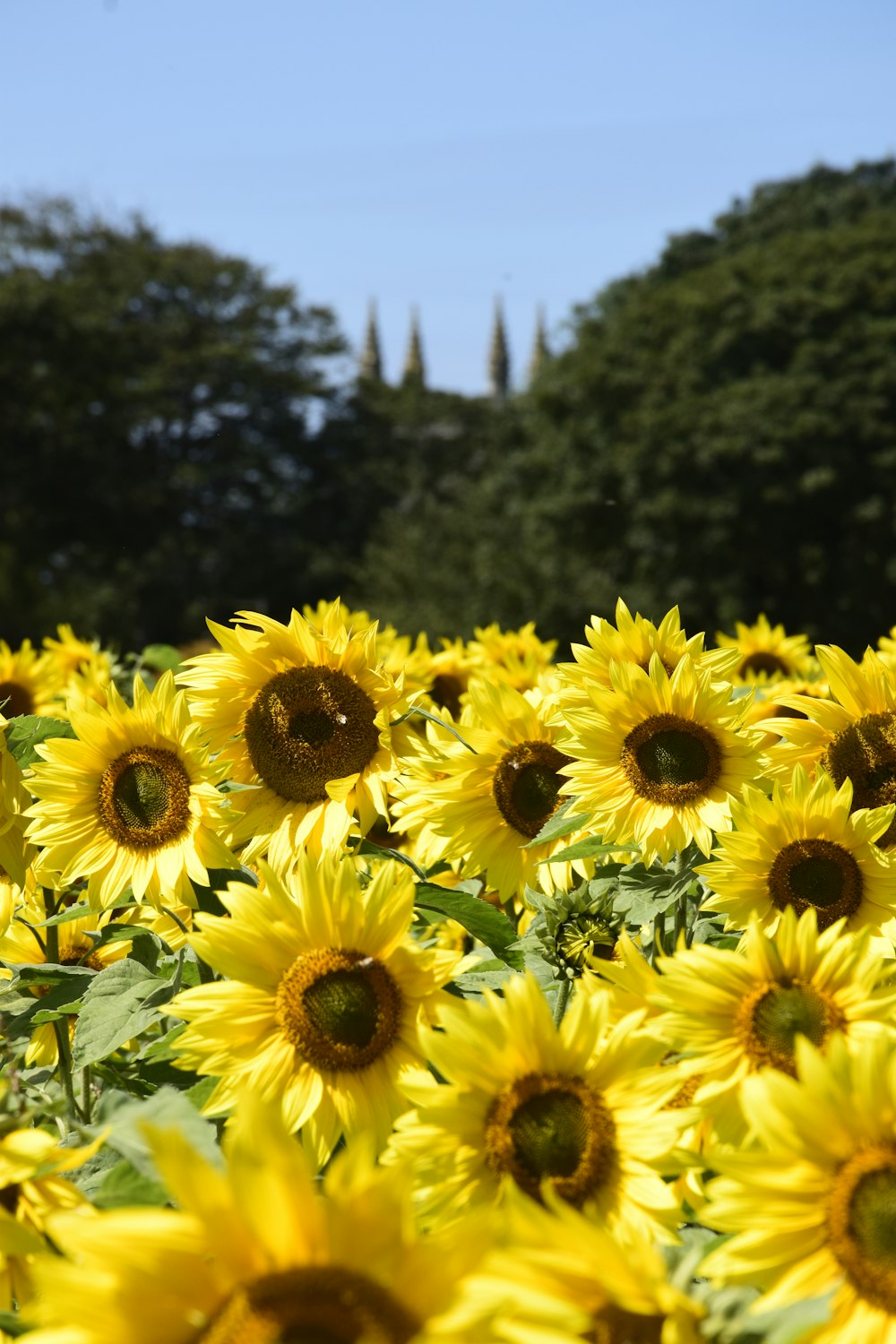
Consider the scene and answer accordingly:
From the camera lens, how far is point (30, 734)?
2.39 m

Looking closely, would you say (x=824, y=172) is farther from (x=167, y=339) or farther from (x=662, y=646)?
(x=662, y=646)

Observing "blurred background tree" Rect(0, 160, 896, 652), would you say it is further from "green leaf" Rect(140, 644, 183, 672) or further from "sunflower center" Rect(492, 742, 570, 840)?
"sunflower center" Rect(492, 742, 570, 840)

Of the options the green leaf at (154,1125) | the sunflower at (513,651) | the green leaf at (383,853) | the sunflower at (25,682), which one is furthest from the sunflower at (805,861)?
the sunflower at (25,682)

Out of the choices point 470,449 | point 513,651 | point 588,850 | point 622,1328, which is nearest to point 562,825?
point 588,850

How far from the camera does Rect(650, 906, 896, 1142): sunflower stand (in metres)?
1.58

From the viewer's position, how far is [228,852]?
2.18 m

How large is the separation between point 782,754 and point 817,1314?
5.02ft

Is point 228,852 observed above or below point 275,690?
below

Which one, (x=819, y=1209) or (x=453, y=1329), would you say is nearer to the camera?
(x=453, y=1329)

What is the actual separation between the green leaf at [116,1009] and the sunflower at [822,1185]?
940 mm

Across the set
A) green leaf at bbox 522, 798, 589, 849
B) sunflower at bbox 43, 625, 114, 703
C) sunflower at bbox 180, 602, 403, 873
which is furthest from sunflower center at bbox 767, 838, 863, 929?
sunflower at bbox 43, 625, 114, 703

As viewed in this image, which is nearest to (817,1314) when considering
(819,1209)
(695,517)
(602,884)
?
(819,1209)

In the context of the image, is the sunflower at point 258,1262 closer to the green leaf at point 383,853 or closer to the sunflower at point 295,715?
the green leaf at point 383,853

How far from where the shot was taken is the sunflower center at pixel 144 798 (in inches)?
87.7
